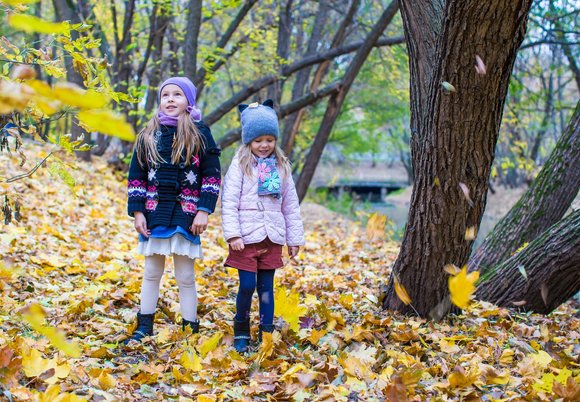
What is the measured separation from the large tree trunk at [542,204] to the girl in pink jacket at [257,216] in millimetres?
2289

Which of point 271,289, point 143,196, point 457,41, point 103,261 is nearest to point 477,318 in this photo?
point 271,289

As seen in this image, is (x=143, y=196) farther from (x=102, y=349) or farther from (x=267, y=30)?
(x=267, y=30)

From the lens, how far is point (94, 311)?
3479 mm

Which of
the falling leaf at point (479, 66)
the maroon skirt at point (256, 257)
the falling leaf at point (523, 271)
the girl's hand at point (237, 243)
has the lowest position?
the falling leaf at point (523, 271)

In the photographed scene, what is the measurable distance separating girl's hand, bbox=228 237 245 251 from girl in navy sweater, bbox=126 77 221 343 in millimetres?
169

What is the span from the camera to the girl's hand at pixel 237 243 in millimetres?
3072

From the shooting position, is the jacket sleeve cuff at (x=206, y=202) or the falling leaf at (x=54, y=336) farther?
the jacket sleeve cuff at (x=206, y=202)

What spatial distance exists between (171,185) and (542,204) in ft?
10.4

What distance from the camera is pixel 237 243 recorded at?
308 cm

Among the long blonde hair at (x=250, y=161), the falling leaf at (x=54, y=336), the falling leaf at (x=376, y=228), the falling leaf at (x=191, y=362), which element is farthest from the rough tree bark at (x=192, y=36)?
the falling leaf at (x=54, y=336)

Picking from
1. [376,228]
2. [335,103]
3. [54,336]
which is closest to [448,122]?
[54,336]

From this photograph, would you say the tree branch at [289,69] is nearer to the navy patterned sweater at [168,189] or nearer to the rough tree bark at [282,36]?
the rough tree bark at [282,36]

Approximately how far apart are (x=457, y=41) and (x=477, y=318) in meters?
1.69

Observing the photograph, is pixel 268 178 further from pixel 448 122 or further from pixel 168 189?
pixel 448 122
